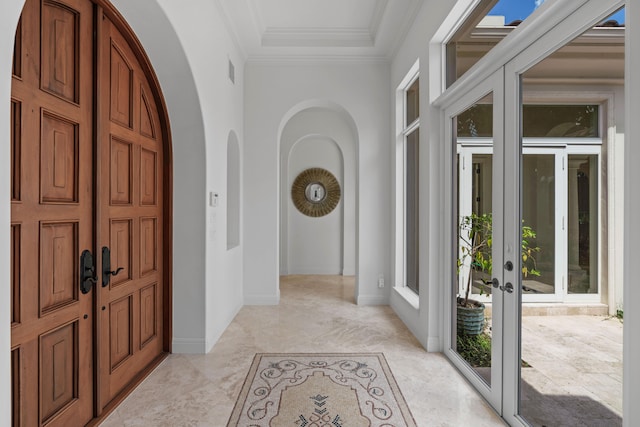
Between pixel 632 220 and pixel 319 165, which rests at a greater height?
pixel 319 165

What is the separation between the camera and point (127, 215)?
2.42m

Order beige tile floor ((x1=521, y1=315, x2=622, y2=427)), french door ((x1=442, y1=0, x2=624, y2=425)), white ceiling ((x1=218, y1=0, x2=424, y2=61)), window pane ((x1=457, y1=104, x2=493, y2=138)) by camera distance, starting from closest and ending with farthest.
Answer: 1. beige tile floor ((x1=521, y1=315, x2=622, y2=427))
2. french door ((x1=442, y1=0, x2=624, y2=425))
3. window pane ((x1=457, y1=104, x2=493, y2=138))
4. white ceiling ((x1=218, y1=0, x2=424, y2=61))

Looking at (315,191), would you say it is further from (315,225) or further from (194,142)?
(194,142)

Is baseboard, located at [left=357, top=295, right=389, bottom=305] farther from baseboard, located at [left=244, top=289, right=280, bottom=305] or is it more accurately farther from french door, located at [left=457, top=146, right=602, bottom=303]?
french door, located at [left=457, top=146, right=602, bottom=303]

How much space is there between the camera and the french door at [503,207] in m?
1.69

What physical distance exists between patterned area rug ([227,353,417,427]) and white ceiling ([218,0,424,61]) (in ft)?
10.7

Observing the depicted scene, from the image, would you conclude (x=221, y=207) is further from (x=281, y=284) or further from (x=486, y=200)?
(x=281, y=284)

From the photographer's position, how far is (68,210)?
71.7 inches

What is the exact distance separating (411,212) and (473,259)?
152 cm

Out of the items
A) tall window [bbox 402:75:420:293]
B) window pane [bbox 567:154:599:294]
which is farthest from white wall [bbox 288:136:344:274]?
window pane [bbox 567:154:599:294]

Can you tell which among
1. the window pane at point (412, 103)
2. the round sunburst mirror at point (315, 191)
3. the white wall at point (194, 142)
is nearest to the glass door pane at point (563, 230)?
the window pane at point (412, 103)

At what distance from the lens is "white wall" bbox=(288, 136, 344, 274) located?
6984 millimetres

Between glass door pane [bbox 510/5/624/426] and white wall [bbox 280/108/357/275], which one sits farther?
white wall [bbox 280/108/357/275]

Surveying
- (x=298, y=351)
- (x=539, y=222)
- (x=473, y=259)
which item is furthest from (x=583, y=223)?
(x=298, y=351)
